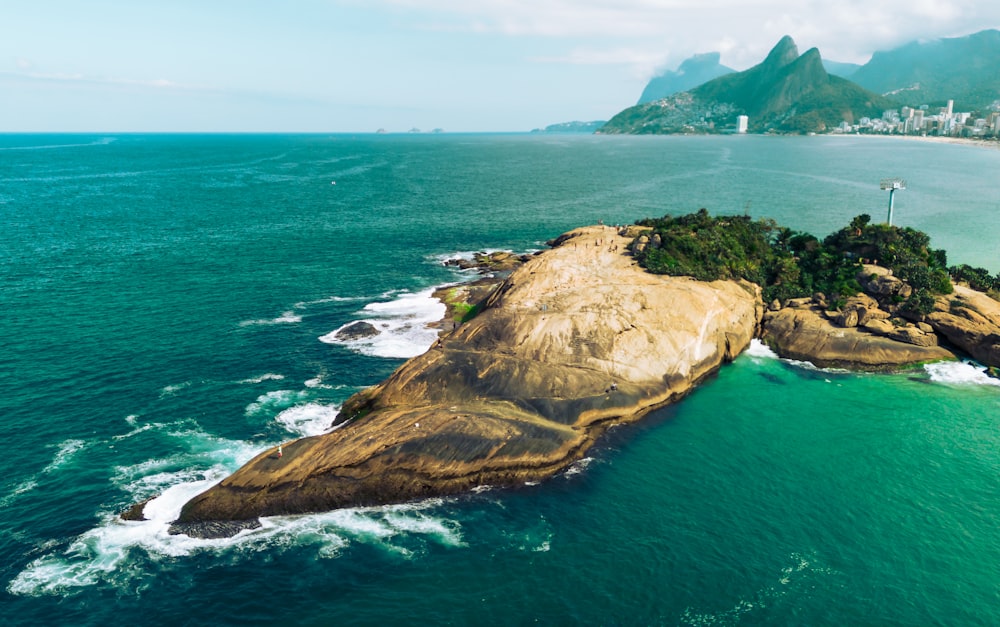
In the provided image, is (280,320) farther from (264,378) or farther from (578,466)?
(578,466)

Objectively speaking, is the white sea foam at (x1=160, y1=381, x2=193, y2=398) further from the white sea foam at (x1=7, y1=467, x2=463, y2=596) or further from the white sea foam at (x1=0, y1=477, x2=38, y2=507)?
the white sea foam at (x1=7, y1=467, x2=463, y2=596)

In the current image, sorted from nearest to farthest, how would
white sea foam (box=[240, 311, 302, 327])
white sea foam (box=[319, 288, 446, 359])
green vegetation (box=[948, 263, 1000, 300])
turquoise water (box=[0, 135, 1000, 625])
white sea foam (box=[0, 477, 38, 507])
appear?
turquoise water (box=[0, 135, 1000, 625])
white sea foam (box=[0, 477, 38, 507])
white sea foam (box=[319, 288, 446, 359])
green vegetation (box=[948, 263, 1000, 300])
white sea foam (box=[240, 311, 302, 327])

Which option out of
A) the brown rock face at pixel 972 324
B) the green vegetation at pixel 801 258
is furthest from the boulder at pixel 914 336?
the green vegetation at pixel 801 258

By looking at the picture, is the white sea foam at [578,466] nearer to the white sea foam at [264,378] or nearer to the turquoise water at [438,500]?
the turquoise water at [438,500]

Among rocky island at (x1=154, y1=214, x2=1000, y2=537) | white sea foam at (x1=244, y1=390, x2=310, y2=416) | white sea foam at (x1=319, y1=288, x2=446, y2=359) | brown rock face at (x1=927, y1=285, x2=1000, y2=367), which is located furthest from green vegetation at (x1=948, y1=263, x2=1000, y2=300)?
white sea foam at (x1=244, y1=390, x2=310, y2=416)

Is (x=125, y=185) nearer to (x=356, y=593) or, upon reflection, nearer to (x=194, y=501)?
(x=194, y=501)

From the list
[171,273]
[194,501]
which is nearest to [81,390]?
[194,501]

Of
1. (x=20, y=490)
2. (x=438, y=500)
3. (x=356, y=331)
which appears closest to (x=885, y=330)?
(x=438, y=500)
